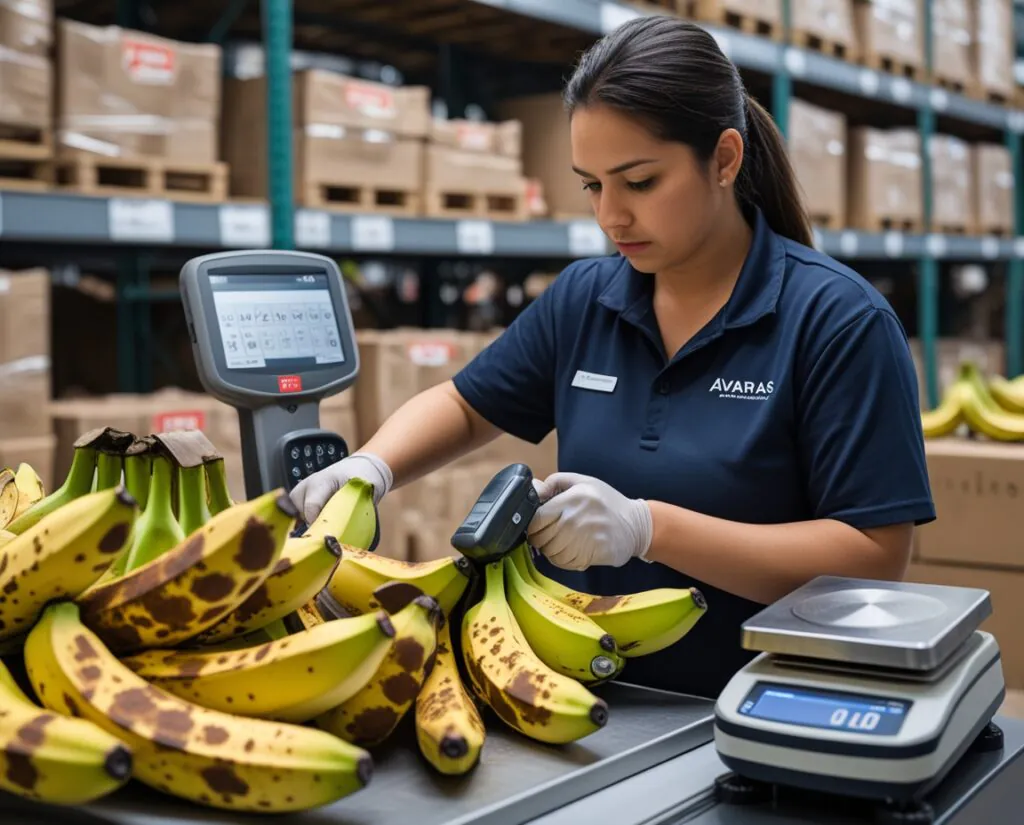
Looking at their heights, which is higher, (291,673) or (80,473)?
(80,473)

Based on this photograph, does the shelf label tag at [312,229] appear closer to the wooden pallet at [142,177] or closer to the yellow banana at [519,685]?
the wooden pallet at [142,177]

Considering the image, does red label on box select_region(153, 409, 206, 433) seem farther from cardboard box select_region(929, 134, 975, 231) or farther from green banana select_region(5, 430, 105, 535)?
cardboard box select_region(929, 134, 975, 231)

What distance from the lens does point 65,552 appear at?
877mm

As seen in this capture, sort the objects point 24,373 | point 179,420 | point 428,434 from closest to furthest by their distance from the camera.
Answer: point 428,434 < point 24,373 < point 179,420

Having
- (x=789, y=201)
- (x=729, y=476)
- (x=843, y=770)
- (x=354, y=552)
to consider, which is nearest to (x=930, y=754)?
(x=843, y=770)

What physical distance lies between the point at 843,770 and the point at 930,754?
63mm

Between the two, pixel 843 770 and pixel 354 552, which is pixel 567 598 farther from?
pixel 843 770

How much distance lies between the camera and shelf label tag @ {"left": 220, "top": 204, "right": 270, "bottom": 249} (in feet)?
9.06

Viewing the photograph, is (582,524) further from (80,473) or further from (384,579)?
(80,473)

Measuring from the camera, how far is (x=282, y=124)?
2932mm

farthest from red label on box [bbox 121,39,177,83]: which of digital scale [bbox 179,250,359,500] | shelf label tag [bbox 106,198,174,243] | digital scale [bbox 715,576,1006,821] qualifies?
digital scale [bbox 715,576,1006,821]

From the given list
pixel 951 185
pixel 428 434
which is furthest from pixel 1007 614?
pixel 951 185

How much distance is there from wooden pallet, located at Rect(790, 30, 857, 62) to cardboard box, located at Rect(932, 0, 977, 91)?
0.67 meters

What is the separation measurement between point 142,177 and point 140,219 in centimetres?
17
